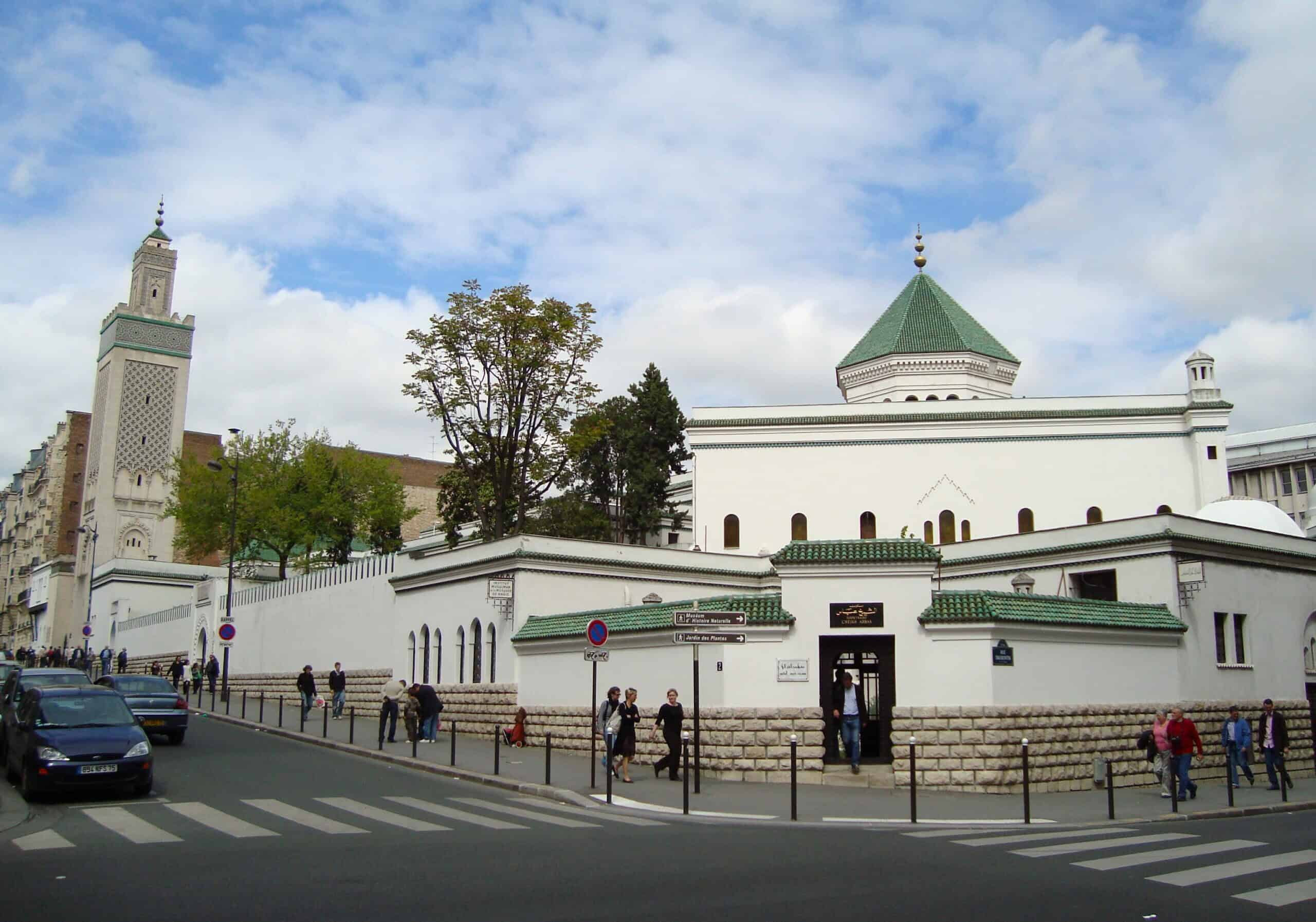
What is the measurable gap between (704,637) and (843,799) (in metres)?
3.33

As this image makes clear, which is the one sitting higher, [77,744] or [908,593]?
[908,593]

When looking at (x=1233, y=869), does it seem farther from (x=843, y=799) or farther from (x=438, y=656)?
(x=438, y=656)

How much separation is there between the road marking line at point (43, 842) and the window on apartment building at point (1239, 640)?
23246 millimetres

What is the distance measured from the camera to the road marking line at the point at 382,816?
1362cm

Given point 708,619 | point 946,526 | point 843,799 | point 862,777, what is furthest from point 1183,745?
point 946,526

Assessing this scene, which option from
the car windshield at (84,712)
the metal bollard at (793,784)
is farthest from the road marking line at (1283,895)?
the car windshield at (84,712)

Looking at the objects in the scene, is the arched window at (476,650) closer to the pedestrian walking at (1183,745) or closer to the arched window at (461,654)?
the arched window at (461,654)

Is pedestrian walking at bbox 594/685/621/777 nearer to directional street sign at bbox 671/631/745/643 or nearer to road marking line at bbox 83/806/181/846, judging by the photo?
directional street sign at bbox 671/631/745/643

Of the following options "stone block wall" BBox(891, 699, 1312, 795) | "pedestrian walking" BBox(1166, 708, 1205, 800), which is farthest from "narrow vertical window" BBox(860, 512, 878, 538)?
"pedestrian walking" BBox(1166, 708, 1205, 800)

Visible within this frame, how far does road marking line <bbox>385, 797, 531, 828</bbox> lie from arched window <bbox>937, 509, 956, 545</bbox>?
102ft

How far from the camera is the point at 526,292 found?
3866 cm

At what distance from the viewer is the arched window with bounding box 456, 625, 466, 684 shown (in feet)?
99.8

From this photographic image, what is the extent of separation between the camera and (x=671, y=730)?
65.4 feet

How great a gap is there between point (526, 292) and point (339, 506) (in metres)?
22.1
